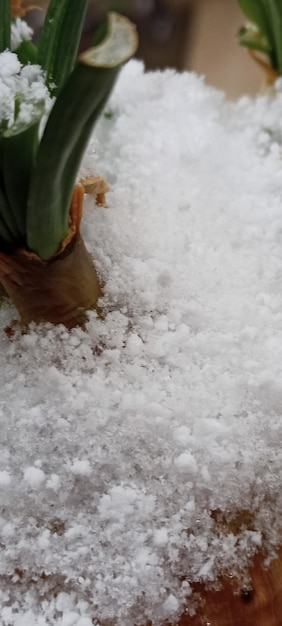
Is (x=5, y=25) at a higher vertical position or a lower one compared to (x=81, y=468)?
higher

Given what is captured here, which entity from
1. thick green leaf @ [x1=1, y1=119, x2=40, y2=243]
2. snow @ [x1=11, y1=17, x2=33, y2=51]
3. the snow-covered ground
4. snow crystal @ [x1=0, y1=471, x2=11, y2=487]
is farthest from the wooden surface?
snow @ [x1=11, y1=17, x2=33, y2=51]

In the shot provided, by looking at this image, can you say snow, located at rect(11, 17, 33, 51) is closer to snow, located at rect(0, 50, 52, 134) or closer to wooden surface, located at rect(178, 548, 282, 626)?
snow, located at rect(0, 50, 52, 134)

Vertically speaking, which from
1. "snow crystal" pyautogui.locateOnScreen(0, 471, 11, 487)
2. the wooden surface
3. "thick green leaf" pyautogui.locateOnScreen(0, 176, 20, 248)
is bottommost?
the wooden surface

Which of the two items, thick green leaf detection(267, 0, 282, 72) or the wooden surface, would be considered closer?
the wooden surface

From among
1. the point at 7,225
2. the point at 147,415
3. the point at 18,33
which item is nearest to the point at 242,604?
the point at 147,415

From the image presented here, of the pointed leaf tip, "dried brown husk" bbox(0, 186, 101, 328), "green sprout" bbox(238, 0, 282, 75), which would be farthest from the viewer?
"green sprout" bbox(238, 0, 282, 75)

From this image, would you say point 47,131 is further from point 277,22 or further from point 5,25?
point 277,22

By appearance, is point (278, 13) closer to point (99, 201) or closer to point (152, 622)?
point (99, 201)
